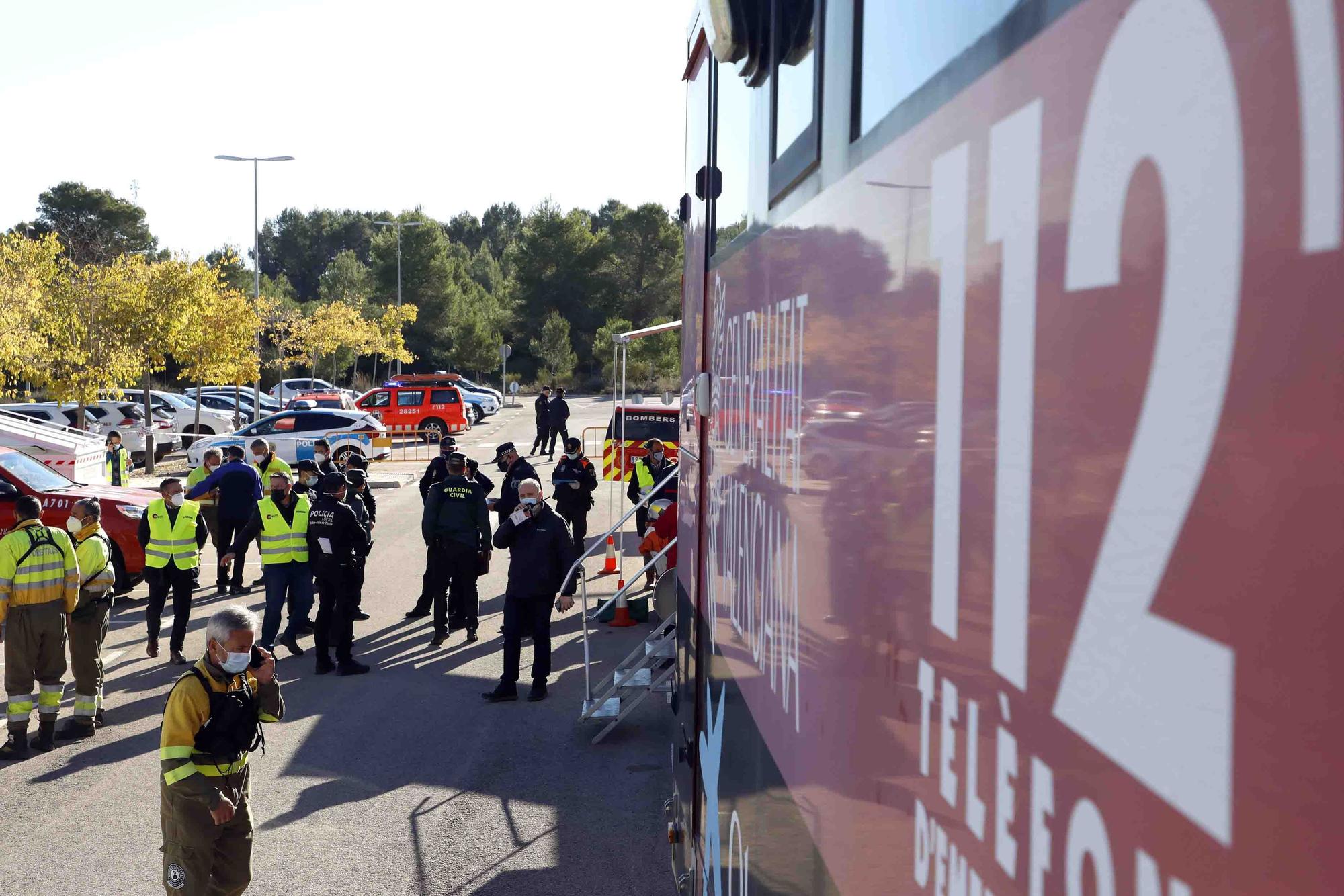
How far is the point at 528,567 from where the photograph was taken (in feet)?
31.9

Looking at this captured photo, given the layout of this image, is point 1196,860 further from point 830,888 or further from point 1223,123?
point 830,888

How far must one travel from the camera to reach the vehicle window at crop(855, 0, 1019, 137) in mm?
1476

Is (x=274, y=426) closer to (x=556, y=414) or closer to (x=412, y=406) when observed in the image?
(x=556, y=414)

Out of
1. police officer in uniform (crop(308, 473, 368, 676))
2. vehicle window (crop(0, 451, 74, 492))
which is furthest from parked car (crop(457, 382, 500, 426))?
police officer in uniform (crop(308, 473, 368, 676))

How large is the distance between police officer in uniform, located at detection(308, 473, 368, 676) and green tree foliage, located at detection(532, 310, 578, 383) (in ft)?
155

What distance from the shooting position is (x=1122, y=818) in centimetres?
101

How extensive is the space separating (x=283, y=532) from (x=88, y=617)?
92.4 inches

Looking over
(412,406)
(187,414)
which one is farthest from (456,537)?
(187,414)

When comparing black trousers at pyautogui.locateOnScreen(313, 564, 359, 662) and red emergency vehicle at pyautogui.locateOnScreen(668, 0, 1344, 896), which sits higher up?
red emergency vehicle at pyautogui.locateOnScreen(668, 0, 1344, 896)

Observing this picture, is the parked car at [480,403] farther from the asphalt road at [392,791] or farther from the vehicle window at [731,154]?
the vehicle window at [731,154]

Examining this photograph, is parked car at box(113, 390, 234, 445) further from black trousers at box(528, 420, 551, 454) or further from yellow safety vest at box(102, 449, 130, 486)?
yellow safety vest at box(102, 449, 130, 486)

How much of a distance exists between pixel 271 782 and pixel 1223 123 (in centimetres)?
800

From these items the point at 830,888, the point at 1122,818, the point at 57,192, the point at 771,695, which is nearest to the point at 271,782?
the point at 771,695

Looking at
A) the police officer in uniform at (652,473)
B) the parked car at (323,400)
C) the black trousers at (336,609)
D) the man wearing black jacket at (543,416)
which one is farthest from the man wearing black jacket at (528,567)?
the parked car at (323,400)
